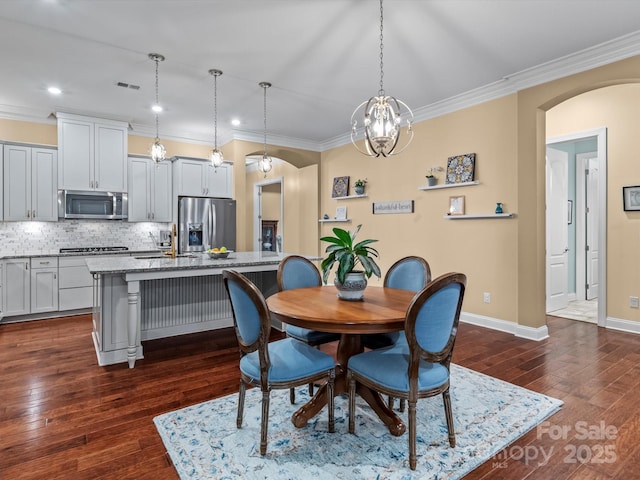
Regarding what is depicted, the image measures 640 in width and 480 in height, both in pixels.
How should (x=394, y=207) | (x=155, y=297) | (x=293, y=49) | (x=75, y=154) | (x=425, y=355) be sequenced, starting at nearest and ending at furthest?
(x=425, y=355) → (x=293, y=49) → (x=155, y=297) → (x=75, y=154) → (x=394, y=207)

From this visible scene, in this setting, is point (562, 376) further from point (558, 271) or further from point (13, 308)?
point (13, 308)

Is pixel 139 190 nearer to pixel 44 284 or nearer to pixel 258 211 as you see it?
pixel 44 284

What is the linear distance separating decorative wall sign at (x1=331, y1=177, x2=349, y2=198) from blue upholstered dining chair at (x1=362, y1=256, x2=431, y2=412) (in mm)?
3654

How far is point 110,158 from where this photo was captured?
17.6ft

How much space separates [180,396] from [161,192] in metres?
4.14

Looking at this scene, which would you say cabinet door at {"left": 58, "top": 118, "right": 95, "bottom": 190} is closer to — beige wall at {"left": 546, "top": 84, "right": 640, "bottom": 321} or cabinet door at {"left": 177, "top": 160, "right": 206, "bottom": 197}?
cabinet door at {"left": 177, "top": 160, "right": 206, "bottom": 197}

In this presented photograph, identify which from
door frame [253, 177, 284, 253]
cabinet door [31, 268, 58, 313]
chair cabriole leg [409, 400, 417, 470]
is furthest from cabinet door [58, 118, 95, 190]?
chair cabriole leg [409, 400, 417, 470]

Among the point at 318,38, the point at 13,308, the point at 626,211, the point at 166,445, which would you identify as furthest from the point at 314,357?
the point at 13,308

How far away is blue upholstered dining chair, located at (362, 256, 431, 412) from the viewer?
2584 millimetres

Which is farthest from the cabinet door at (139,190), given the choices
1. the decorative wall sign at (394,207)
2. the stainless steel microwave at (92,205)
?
the decorative wall sign at (394,207)

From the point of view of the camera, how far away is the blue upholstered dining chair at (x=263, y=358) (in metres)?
1.89

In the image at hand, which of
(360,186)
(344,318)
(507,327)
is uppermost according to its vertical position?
(360,186)

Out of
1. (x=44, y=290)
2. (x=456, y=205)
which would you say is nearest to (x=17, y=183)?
(x=44, y=290)

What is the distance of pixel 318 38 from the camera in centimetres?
319
